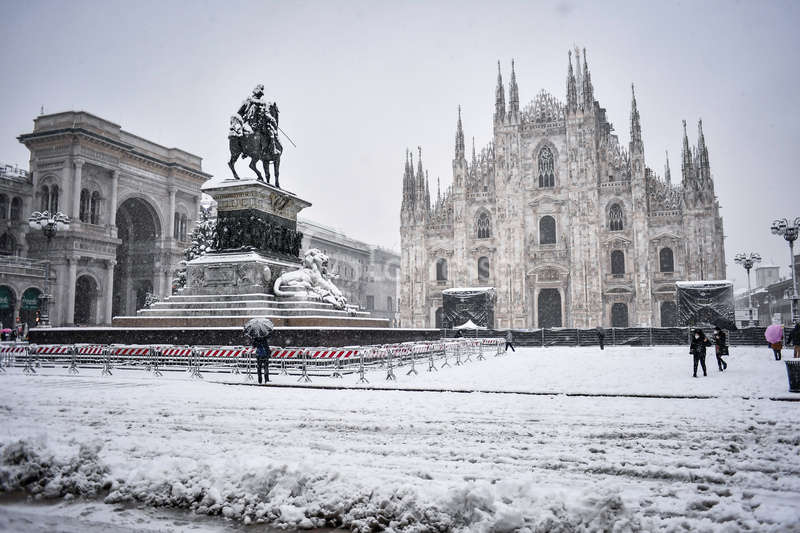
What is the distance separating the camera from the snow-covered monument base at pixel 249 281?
59.6 ft

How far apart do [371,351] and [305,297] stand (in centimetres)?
407

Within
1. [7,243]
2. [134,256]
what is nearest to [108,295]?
[134,256]

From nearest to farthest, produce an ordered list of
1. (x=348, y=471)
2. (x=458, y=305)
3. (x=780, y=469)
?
(x=348, y=471) → (x=780, y=469) → (x=458, y=305)

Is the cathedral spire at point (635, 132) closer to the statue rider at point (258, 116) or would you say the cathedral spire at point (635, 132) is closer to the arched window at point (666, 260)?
the arched window at point (666, 260)

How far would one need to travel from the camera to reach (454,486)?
15.4 feet

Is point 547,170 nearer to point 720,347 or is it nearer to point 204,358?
point 720,347

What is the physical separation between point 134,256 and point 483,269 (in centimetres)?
3107

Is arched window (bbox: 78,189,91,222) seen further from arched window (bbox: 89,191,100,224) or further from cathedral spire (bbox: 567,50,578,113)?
cathedral spire (bbox: 567,50,578,113)

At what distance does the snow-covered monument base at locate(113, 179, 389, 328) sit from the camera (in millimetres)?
18172

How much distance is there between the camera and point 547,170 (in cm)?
4966

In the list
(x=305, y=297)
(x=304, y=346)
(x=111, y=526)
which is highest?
(x=305, y=297)

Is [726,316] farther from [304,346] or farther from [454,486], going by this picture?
[454,486]

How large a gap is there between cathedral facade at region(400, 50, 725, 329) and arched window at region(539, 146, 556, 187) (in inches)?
3.4

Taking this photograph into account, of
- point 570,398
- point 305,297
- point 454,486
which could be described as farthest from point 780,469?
point 305,297
